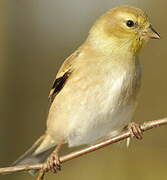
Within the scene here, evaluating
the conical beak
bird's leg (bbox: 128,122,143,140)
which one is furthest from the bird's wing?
bird's leg (bbox: 128,122,143,140)

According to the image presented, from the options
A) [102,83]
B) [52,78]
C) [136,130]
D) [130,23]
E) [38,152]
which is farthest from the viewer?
[52,78]

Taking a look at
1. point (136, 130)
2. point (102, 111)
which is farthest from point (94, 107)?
point (136, 130)

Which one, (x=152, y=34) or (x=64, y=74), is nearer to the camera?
(x=152, y=34)

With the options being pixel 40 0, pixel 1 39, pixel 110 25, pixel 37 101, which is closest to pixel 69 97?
pixel 110 25

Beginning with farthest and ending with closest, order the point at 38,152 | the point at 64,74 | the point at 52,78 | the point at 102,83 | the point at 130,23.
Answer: the point at 52,78, the point at 38,152, the point at 64,74, the point at 130,23, the point at 102,83

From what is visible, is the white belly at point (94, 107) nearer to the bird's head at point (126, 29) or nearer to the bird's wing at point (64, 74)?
the bird's wing at point (64, 74)

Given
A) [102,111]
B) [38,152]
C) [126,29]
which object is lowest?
[38,152]

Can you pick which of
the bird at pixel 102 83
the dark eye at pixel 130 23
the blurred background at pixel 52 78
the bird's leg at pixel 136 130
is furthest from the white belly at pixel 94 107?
the blurred background at pixel 52 78

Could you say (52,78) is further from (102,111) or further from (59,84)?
(102,111)
